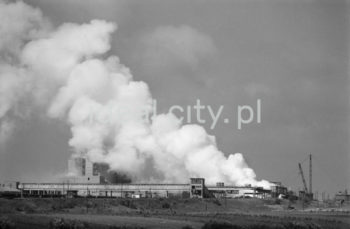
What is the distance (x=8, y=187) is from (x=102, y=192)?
24.7 m

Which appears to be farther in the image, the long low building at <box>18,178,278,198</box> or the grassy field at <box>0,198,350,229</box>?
the long low building at <box>18,178,278,198</box>

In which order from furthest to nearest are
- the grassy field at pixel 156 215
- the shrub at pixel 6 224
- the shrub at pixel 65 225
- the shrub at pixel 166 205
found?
1. the shrub at pixel 166 205
2. the grassy field at pixel 156 215
3. the shrub at pixel 65 225
4. the shrub at pixel 6 224

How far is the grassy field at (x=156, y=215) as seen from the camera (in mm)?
74812

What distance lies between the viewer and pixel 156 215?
3964 inches

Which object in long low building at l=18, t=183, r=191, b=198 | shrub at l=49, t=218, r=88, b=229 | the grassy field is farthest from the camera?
long low building at l=18, t=183, r=191, b=198

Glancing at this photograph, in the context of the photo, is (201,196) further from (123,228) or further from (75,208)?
(123,228)

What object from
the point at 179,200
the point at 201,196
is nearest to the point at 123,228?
the point at 179,200

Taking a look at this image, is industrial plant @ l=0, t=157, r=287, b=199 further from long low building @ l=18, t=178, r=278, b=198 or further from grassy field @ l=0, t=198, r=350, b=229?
grassy field @ l=0, t=198, r=350, b=229

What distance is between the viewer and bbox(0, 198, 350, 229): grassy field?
74812 mm

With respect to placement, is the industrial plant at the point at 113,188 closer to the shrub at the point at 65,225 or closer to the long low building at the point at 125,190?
the long low building at the point at 125,190

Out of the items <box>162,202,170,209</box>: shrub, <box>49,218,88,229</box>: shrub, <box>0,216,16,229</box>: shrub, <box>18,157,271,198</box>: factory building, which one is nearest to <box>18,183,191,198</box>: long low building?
<box>18,157,271,198</box>: factory building

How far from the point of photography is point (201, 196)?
178 metres

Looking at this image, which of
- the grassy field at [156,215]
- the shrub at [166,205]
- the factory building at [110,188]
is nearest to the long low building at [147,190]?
the factory building at [110,188]

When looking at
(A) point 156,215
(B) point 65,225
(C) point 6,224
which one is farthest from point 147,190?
(C) point 6,224
